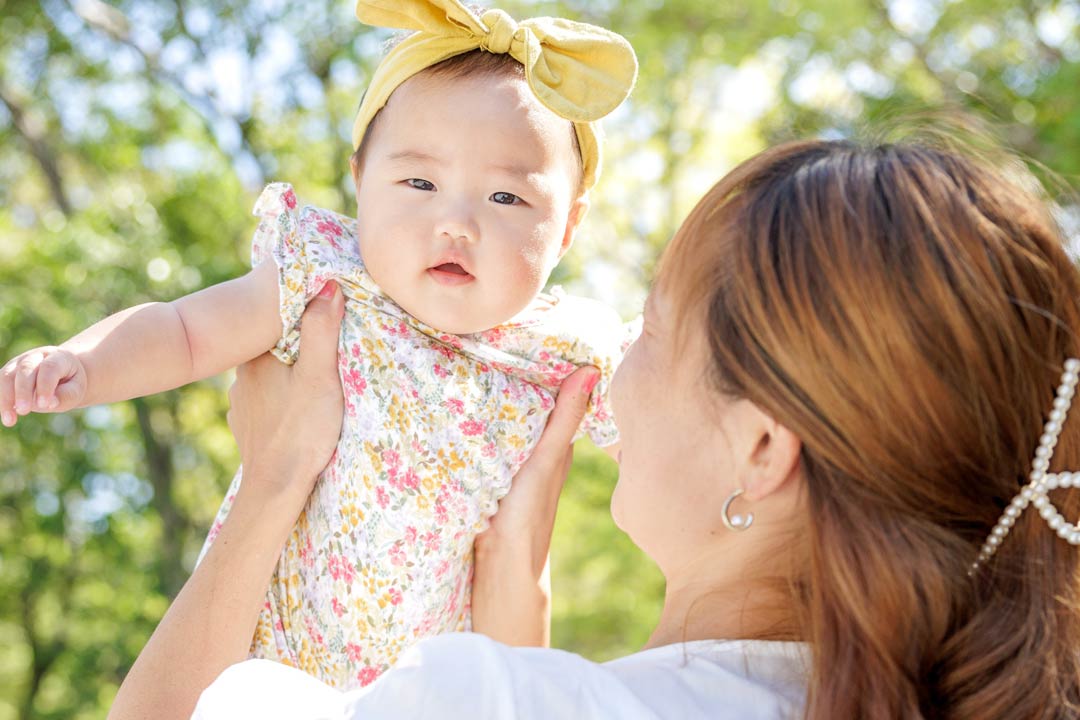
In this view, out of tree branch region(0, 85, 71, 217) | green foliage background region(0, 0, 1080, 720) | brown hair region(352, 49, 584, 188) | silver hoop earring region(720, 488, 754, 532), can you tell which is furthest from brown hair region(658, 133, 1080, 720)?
tree branch region(0, 85, 71, 217)

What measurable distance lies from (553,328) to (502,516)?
1.33 ft

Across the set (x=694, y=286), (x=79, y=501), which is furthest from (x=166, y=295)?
(x=694, y=286)

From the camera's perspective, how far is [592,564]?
11.9 m

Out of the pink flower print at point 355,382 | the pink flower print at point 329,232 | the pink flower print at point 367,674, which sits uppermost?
the pink flower print at point 329,232

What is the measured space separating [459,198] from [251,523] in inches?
29.3

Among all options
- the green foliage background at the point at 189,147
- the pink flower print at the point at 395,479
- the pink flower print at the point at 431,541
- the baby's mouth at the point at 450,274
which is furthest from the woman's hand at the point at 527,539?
the green foliage background at the point at 189,147

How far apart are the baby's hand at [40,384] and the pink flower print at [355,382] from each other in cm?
52

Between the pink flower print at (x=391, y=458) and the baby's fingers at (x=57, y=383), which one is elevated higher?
the baby's fingers at (x=57, y=383)

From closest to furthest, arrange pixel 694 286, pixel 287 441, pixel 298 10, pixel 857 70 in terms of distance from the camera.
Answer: pixel 694 286 → pixel 287 441 → pixel 298 10 → pixel 857 70

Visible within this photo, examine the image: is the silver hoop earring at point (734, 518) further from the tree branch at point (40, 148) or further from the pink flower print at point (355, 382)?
the tree branch at point (40, 148)

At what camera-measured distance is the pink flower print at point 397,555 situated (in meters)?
2.30

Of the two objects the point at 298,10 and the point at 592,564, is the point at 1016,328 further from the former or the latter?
the point at 592,564

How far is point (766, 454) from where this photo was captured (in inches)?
63.0

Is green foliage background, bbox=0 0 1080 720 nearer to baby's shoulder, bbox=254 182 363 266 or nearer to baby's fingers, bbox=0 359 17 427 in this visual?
baby's shoulder, bbox=254 182 363 266
